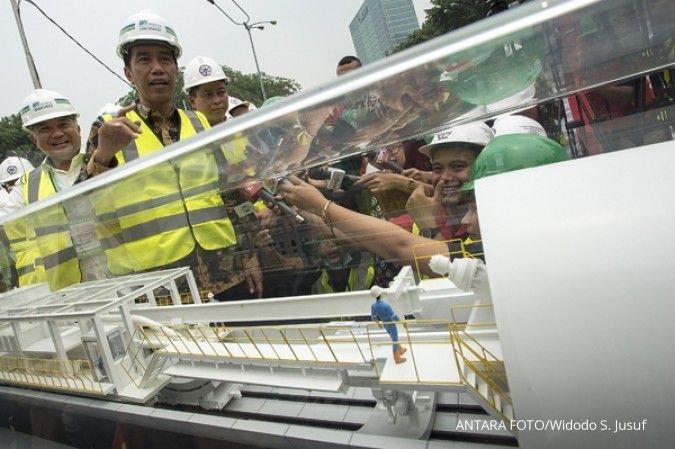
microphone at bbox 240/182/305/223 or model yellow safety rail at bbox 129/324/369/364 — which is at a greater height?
microphone at bbox 240/182/305/223

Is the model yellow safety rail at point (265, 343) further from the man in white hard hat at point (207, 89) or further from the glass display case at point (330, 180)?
the man in white hard hat at point (207, 89)

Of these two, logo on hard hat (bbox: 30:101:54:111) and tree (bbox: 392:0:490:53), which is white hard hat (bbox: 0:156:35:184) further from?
tree (bbox: 392:0:490:53)

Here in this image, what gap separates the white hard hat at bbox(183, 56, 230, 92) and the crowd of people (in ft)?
3.51

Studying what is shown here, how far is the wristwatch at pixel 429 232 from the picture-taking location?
5.59 feet

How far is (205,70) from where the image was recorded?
3.34 m

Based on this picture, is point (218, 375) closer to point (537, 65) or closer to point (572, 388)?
point (572, 388)

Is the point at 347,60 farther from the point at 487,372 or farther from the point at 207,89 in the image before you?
the point at 487,372

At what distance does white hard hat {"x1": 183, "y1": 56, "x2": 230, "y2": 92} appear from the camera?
3311 millimetres

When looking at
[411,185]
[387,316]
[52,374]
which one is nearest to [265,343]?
[387,316]

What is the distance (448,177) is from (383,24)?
7625 mm

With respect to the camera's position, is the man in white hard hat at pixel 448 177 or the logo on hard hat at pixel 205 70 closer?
the man in white hard hat at pixel 448 177

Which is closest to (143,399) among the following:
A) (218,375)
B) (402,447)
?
(218,375)

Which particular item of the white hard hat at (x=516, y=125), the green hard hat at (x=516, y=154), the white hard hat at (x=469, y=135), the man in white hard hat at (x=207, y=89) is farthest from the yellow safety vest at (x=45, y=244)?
the white hard hat at (x=516, y=125)

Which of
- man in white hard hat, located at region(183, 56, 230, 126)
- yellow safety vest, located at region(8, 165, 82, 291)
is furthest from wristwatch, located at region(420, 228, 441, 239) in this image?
man in white hard hat, located at region(183, 56, 230, 126)
